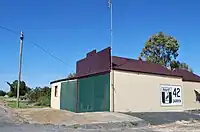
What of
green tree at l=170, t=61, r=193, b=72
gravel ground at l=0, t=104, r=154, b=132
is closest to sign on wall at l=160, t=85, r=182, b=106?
gravel ground at l=0, t=104, r=154, b=132

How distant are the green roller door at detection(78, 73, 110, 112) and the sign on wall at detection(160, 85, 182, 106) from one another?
599 cm

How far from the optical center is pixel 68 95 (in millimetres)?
29875

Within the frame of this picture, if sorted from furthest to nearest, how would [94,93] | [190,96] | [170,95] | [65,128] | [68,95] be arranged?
[190,96]
[68,95]
[170,95]
[94,93]
[65,128]

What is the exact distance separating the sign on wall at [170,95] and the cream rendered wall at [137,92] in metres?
0.44

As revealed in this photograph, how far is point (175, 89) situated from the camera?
28.7 metres

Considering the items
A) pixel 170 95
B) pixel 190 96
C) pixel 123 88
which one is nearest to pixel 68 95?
pixel 123 88

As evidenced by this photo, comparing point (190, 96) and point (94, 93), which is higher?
point (94, 93)

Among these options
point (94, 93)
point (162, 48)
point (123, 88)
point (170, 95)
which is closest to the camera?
point (123, 88)

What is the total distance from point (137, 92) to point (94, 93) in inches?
149

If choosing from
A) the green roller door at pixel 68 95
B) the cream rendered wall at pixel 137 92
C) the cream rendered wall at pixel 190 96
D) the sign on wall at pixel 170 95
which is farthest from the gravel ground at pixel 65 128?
the cream rendered wall at pixel 190 96

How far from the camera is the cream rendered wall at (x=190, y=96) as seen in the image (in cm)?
3106

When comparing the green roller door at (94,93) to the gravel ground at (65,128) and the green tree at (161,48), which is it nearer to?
the gravel ground at (65,128)

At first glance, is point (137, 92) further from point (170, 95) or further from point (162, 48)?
point (162, 48)

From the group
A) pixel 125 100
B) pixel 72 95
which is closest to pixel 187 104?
pixel 125 100
